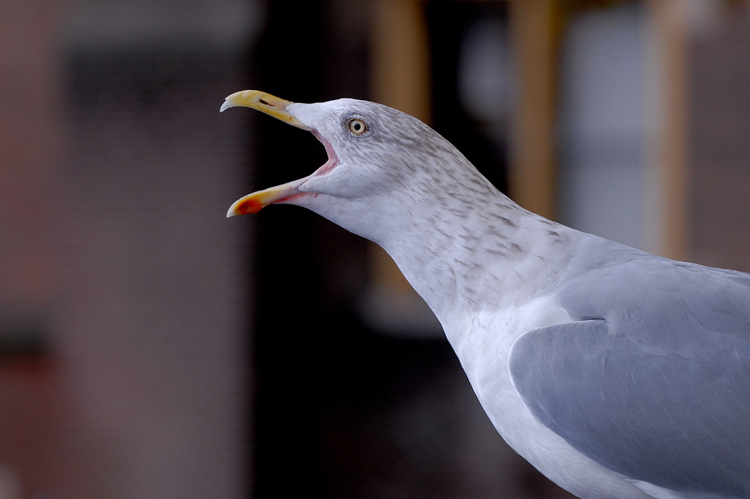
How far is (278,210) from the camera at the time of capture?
3.79m

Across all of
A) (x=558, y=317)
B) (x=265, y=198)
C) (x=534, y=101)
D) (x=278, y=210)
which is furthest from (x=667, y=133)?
(x=265, y=198)

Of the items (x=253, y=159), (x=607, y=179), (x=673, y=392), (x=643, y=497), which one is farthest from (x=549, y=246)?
(x=607, y=179)

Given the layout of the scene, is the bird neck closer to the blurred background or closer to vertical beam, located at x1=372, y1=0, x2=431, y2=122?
the blurred background

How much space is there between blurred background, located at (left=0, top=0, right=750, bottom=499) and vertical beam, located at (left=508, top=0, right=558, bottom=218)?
1cm

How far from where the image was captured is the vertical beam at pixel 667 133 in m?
3.65

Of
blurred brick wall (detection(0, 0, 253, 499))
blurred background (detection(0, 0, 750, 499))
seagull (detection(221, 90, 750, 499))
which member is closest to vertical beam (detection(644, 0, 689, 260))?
blurred background (detection(0, 0, 750, 499))

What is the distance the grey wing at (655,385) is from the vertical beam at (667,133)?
9.32 feet

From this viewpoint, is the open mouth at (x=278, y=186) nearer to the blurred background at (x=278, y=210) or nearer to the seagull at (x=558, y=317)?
the seagull at (x=558, y=317)

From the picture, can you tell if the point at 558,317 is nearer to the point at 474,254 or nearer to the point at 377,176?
the point at 474,254

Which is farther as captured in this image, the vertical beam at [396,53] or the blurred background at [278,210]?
the vertical beam at [396,53]

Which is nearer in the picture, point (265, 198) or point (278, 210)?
point (265, 198)

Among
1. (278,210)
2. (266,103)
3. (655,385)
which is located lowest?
(278,210)

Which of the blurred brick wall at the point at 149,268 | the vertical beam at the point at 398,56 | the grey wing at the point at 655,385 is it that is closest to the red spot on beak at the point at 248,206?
the grey wing at the point at 655,385

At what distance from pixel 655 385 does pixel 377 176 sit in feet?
1.54
